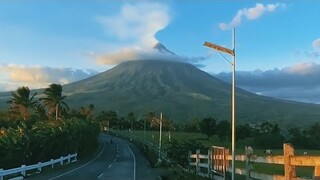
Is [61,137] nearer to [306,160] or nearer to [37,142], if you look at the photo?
[37,142]

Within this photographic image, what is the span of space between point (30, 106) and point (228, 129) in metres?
63.8

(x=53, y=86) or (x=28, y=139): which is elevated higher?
(x=53, y=86)

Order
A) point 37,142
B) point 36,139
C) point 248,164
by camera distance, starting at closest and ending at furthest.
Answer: point 248,164
point 36,139
point 37,142

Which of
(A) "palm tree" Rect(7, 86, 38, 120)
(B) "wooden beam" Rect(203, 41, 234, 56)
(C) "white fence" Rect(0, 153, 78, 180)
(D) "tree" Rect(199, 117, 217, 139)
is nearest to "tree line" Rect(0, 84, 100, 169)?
(A) "palm tree" Rect(7, 86, 38, 120)

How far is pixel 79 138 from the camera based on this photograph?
67250 mm

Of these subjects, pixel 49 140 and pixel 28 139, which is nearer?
pixel 28 139

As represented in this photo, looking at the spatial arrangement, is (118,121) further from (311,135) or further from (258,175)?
(258,175)

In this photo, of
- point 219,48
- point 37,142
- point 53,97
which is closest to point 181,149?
point 219,48

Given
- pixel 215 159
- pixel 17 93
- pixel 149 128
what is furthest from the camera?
pixel 149 128

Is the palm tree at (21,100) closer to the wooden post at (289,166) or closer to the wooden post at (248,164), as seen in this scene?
the wooden post at (248,164)

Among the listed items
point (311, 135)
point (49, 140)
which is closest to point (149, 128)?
point (311, 135)

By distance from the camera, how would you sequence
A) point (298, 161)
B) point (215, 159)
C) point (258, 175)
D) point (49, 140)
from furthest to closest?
point (49, 140) → point (215, 159) → point (258, 175) → point (298, 161)

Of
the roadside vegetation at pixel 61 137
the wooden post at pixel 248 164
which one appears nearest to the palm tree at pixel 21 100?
the roadside vegetation at pixel 61 137

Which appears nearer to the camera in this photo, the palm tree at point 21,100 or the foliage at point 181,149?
the foliage at point 181,149
